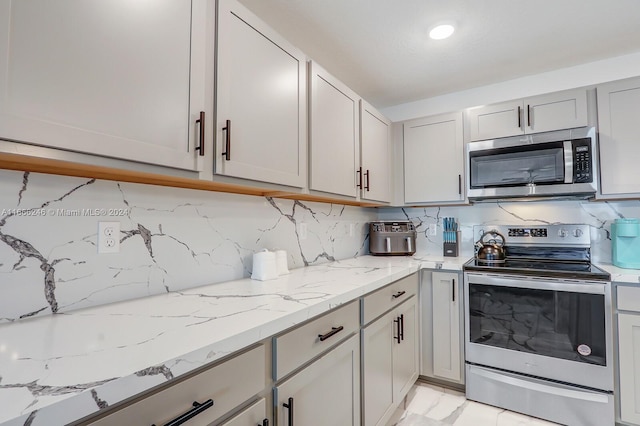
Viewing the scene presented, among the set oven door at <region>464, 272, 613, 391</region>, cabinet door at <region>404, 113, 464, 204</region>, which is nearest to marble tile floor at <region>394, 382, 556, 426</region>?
oven door at <region>464, 272, 613, 391</region>

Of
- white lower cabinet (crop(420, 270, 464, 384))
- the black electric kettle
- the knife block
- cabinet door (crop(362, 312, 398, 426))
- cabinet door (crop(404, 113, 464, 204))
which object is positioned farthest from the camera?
the knife block

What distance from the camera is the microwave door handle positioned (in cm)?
207

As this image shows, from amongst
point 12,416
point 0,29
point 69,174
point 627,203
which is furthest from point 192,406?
point 627,203

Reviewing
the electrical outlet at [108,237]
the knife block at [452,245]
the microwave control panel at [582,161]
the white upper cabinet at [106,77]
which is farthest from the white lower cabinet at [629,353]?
the electrical outlet at [108,237]

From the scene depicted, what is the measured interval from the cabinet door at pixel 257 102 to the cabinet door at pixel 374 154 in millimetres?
758

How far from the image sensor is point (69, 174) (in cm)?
104

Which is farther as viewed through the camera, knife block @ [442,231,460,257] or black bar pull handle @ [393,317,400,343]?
knife block @ [442,231,460,257]

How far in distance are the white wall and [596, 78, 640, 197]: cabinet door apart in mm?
383

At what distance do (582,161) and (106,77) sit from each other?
8.44 feet

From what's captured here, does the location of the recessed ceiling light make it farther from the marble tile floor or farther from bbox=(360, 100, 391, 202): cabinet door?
the marble tile floor

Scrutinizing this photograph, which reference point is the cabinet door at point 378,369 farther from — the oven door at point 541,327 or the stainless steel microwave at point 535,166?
the stainless steel microwave at point 535,166

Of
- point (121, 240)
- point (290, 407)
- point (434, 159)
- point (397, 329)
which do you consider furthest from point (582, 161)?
point (121, 240)

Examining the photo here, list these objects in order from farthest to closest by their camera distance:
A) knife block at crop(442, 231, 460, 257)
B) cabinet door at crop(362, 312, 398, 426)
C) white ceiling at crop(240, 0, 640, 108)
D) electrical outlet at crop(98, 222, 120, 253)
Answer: knife block at crop(442, 231, 460, 257)
white ceiling at crop(240, 0, 640, 108)
cabinet door at crop(362, 312, 398, 426)
electrical outlet at crop(98, 222, 120, 253)

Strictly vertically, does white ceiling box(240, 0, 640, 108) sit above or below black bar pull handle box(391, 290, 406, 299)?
above
